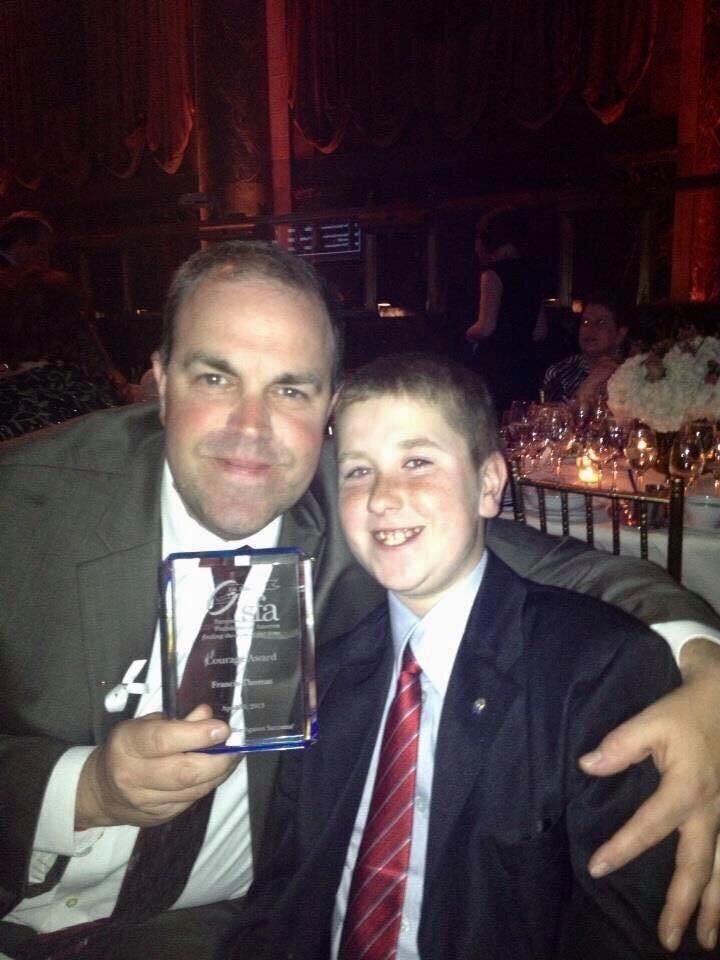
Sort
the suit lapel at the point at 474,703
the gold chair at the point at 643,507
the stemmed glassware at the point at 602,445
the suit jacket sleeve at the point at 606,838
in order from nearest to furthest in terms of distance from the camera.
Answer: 1. the suit jacket sleeve at the point at 606,838
2. the suit lapel at the point at 474,703
3. the gold chair at the point at 643,507
4. the stemmed glassware at the point at 602,445

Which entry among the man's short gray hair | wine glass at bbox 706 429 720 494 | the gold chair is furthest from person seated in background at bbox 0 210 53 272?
wine glass at bbox 706 429 720 494

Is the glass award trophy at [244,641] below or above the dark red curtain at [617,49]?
below

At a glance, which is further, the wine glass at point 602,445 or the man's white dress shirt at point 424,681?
the wine glass at point 602,445

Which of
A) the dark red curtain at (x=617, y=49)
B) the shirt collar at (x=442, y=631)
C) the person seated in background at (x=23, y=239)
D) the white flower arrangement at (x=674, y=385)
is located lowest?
the shirt collar at (x=442, y=631)

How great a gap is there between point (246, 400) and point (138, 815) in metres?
0.84

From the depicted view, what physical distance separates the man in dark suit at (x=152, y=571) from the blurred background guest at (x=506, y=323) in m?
5.09

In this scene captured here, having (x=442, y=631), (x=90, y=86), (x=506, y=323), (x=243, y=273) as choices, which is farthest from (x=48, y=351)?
(x=90, y=86)

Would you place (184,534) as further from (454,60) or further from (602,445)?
(454,60)

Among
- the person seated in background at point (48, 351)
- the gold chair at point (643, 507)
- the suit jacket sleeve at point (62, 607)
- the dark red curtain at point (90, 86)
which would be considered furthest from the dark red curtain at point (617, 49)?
the suit jacket sleeve at point (62, 607)

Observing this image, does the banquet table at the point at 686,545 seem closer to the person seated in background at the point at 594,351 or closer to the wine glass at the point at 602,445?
the wine glass at the point at 602,445

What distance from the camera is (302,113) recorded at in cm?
937

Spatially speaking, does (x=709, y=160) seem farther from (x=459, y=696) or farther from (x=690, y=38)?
(x=459, y=696)

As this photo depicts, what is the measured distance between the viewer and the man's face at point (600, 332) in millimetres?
5539

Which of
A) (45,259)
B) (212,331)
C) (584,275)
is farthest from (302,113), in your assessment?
(212,331)
